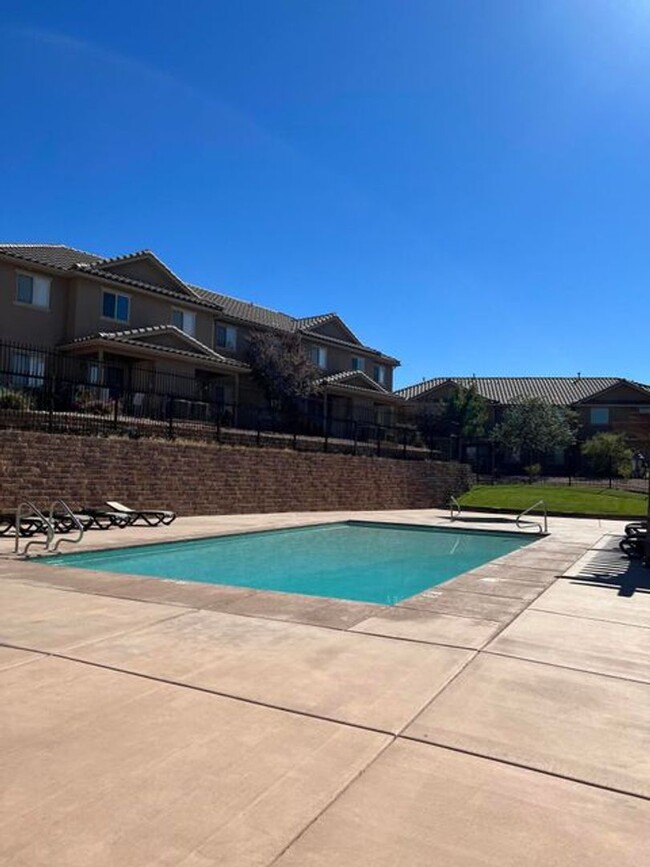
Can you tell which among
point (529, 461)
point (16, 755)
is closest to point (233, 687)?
point (16, 755)

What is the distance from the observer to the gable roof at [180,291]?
2878cm

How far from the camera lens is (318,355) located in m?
42.8

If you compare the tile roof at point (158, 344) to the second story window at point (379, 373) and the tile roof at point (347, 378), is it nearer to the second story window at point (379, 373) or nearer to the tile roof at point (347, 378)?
the tile roof at point (347, 378)

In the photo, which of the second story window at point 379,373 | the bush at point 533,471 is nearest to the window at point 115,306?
the second story window at point 379,373

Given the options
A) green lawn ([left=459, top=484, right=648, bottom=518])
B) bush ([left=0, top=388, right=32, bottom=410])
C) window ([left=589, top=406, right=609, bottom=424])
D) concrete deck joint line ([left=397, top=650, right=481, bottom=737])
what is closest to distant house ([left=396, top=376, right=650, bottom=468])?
window ([left=589, top=406, right=609, bottom=424])

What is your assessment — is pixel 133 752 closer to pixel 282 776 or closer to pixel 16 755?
pixel 16 755

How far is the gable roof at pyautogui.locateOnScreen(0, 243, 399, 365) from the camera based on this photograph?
28781 millimetres

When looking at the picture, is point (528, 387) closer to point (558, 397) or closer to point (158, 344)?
point (558, 397)

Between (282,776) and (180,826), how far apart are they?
65 centimetres

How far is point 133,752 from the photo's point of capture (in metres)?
3.71

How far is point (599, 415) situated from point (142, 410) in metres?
42.7

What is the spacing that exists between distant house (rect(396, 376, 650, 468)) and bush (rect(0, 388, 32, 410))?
3519 cm

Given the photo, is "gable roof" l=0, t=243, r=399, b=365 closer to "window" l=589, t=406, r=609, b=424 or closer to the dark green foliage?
the dark green foliage

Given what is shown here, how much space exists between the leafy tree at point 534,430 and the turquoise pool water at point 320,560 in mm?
30675
